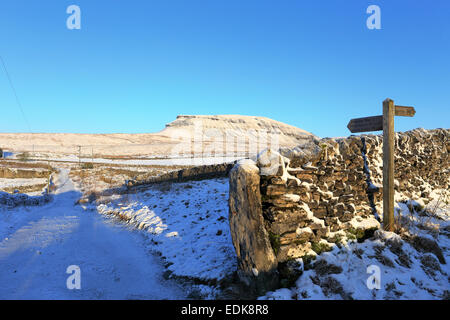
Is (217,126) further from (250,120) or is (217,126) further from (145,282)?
(145,282)

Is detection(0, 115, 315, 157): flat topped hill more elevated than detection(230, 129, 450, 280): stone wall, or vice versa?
detection(0, 115, 315, 157): flat topped hill

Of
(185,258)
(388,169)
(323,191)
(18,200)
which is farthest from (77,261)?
(18,200)

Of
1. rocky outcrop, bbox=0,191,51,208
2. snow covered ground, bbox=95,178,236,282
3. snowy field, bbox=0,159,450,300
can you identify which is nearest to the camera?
snowy field, bbox=0,159,450,300

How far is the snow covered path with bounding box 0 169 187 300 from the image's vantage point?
495 cm

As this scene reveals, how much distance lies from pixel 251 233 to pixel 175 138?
81213 millimetres

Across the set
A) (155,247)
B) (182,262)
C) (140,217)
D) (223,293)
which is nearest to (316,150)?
(223,293)

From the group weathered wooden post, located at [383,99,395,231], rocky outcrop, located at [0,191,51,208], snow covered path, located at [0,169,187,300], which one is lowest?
snow covered path, located at [0,169,187,300]

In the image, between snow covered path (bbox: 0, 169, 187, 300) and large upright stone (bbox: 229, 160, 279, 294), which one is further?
snow covered path (bbox: 0, 169, 187, 300)

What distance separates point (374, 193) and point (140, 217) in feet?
26.3

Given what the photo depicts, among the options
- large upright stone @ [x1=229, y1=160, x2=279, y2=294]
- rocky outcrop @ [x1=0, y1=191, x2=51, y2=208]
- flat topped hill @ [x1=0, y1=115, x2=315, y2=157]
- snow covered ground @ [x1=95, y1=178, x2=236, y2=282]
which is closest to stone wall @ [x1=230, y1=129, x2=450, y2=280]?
large upright stone @ [x1=229, y1=160, x2=279, y2=294]

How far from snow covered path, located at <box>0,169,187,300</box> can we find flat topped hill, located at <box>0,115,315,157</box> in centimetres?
5288

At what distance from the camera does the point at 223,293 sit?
4742mm

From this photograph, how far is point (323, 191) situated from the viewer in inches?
213

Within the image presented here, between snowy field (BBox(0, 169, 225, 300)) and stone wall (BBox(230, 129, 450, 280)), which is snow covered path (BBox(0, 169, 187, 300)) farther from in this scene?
stone wall (BBox(230, 129, 450, 280))
